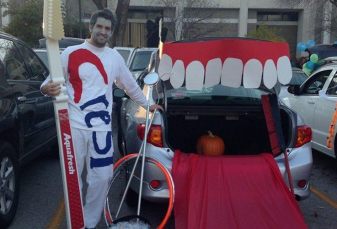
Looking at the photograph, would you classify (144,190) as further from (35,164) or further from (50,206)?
(35,164)

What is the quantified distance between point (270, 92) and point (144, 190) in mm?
1536

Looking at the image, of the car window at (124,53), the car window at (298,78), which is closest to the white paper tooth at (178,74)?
the car window at (298,78)

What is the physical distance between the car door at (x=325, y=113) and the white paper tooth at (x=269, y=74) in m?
2.78

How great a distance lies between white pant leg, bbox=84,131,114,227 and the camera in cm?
403

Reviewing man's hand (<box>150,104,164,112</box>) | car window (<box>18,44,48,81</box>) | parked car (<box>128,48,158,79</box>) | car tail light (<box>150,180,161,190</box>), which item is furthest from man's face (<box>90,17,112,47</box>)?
parked car (<box>128,48,158,79</box>)

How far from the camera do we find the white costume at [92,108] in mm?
3949

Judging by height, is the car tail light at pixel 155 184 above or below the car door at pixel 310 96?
below

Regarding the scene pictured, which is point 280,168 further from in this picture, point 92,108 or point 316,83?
point 316,83

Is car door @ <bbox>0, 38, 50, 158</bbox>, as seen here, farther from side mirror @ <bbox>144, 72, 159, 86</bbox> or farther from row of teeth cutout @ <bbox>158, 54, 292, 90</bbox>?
row of teeth cutout @ <bbox>158, 54, 292, 90</bbox>

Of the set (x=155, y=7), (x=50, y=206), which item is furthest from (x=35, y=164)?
(x=155, y=7)

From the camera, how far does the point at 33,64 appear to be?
20.5 feet

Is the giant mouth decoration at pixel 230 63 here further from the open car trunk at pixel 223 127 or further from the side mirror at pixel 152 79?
the open car trunk at pixel 223 127

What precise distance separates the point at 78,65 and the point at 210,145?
5.82ft

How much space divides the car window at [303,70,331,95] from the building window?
129ft
